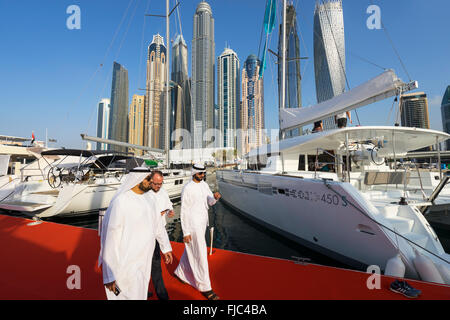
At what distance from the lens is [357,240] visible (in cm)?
364

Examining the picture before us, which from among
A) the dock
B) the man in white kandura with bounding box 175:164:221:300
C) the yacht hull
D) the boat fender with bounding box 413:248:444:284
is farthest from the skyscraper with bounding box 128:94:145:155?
the boat fender with bounding box 413:248:444:284

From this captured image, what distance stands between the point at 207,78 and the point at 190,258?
343 feet

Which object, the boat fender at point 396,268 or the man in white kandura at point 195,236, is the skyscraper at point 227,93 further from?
the boat fender at point 396,268

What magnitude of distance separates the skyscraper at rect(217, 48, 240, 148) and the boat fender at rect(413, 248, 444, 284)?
342ft

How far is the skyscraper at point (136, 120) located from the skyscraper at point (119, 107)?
10.0 feet

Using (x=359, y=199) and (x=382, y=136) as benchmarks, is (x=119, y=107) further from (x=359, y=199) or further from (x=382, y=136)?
(x=359, y=199)

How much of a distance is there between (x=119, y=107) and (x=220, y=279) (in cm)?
11719

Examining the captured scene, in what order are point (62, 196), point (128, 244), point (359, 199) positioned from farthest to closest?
point (62, 196) < point (359, 199) < point (128, 244)

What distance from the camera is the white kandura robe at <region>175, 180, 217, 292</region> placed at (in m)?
2.64

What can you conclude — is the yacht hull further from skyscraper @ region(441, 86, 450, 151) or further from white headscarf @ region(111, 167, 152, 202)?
skyscraper @ region(441, 86, 450, 151)

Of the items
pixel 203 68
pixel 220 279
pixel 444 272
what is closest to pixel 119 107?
pixel 203 68

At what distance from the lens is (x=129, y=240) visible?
1.78 metres
